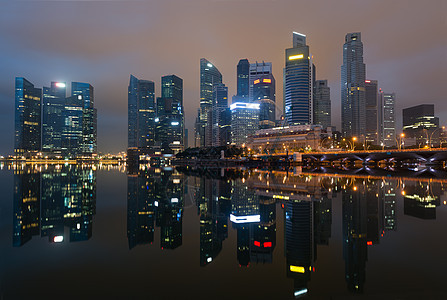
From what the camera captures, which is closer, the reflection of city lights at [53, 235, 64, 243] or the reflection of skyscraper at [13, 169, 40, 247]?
the reflection of city lights at [53, 235, 64, 243]

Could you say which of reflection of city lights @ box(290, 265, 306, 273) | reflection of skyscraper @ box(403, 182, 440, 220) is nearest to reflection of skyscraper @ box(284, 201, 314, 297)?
reflection of city lights @ box(290, 265, 306, 273)

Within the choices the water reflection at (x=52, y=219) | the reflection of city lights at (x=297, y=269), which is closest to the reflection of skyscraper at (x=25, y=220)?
the water reflection at (x=52, y=219)

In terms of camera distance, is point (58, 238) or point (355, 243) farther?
point (58, 238)

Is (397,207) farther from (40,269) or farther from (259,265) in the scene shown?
(40,269)

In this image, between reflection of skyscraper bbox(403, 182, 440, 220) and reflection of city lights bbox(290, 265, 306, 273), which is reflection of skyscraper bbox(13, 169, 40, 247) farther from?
reflection of skyscraper bbox(403, 182, 440, 220)

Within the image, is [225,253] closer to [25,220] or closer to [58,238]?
[58,238]

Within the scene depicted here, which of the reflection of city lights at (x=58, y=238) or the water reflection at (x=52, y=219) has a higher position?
the reflection of city lights at (x=58, y=238)

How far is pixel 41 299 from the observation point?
544 centimetres

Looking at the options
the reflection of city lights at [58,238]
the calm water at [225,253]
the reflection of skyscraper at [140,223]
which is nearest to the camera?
the calm water at [225,253]

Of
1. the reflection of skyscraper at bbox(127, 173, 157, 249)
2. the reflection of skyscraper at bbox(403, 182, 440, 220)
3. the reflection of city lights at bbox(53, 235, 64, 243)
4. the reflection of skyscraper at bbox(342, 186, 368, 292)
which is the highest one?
the reflection of skyscraper at bbox(342, 186, 368, 292)

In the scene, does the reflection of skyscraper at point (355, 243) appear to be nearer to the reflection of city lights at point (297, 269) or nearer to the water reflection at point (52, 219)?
the reflection of city lights at point (297, 269)

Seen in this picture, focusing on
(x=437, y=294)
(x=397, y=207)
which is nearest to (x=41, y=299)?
(x=437, y=294)

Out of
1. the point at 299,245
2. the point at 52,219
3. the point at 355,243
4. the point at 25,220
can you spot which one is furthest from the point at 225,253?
the point at 25,220

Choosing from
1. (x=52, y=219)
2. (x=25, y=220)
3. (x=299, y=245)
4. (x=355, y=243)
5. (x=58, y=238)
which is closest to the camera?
(x=299, y=245)
